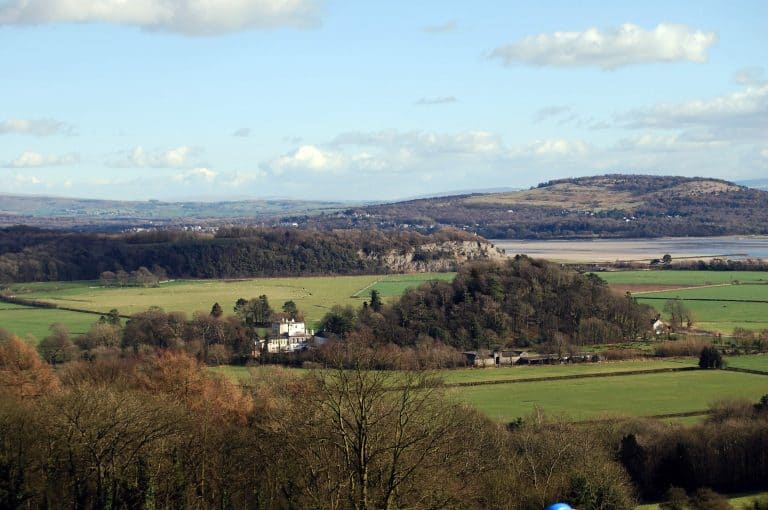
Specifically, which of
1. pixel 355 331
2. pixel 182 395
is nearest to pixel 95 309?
pixel 355 331

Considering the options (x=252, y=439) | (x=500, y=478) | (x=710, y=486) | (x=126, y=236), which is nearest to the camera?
(x=500, y=478)

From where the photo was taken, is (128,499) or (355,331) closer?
(128,499)

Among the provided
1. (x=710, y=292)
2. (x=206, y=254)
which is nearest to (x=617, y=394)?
(x=710, y=292)

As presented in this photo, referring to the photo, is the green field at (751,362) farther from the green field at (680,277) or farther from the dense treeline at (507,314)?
the green field at (680,277)

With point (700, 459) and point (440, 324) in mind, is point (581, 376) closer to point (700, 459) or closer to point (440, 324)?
point (440, 324)

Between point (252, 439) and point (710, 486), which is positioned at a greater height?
point (252, 439)

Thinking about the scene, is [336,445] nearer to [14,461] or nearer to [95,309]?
[14,461]
